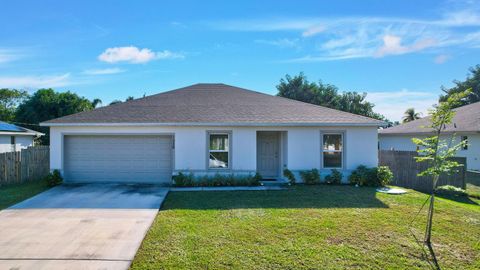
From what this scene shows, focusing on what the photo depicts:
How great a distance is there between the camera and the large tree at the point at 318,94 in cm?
3625

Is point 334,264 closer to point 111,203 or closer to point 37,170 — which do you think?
point 111,203

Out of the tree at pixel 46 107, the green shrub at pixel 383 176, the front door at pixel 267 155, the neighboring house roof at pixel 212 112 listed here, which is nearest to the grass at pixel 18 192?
the neighboring house roof at pixel 212 112

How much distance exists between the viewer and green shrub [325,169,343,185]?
11633 mm

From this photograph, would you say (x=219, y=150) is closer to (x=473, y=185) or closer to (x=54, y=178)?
(x=54, y=178)

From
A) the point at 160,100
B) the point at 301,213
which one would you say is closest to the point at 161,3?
the point at 160,100

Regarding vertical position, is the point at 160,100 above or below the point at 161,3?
below

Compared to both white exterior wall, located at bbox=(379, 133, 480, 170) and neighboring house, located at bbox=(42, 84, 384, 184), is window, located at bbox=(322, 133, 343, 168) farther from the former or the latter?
white exterior wall, located at bbox=(379, 133, 480, 170)

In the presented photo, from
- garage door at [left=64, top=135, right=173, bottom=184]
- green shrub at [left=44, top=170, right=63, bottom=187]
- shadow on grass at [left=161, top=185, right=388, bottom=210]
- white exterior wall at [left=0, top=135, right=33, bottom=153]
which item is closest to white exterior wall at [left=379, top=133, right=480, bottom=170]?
shadow on grass at [left=161, top=185, right=388, bottom=210]

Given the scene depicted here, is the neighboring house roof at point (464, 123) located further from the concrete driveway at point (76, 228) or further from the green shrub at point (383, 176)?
the concrete driveway at point (76, 228)

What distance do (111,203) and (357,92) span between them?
38.4 m

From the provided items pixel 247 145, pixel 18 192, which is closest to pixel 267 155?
pixel 247 145

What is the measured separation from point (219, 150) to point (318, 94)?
2803 cm

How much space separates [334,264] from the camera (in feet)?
14.9

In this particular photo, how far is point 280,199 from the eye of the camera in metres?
8.86
